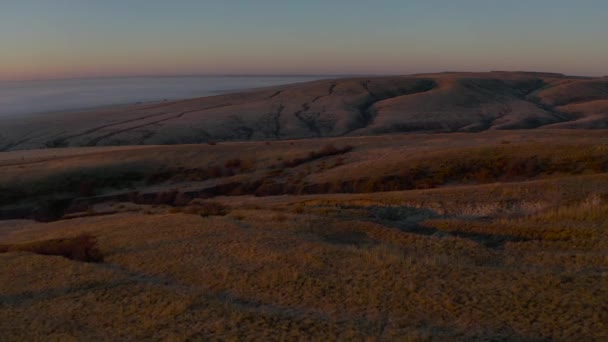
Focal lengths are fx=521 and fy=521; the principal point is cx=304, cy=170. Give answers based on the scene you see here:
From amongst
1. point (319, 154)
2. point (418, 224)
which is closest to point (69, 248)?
point (418, 224)

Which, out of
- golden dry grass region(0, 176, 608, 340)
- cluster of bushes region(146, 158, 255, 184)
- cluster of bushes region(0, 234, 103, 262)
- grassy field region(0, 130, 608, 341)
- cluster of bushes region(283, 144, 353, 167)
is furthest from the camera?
cluster of bushes region(283, 144, 353, 167)

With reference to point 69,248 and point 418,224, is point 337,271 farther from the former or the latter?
point 69,248

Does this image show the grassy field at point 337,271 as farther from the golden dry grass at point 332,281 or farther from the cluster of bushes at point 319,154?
the cluster of bushes at point 319,154

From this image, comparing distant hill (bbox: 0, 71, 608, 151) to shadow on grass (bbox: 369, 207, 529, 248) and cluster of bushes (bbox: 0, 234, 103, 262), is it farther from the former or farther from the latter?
shadow on grass (bbox: 369, 207, 529, 248)

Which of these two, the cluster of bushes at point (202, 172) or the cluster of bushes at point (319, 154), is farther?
the cluster of bushes at point (319, 154)

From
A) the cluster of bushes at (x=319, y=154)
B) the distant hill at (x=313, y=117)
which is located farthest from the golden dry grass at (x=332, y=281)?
the distant hill at (x=313, y=117)

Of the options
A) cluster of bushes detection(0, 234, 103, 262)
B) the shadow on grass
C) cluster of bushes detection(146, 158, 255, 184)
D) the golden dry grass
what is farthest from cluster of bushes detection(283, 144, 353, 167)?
cluster of bushes detection(0, 234, 103, 262)
